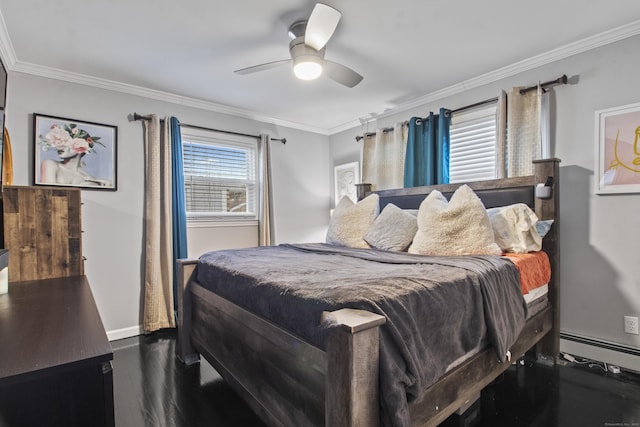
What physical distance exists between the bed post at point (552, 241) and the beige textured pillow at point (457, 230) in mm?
535

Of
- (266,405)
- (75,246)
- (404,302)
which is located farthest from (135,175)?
(404,302)

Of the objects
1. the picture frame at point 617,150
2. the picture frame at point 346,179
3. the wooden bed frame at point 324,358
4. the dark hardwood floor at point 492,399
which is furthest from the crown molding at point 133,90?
the picture frame at point 617,150

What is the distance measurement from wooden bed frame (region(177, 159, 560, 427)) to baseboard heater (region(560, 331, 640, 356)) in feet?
0.66

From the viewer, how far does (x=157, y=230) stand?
326 cm

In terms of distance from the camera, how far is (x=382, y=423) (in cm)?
112

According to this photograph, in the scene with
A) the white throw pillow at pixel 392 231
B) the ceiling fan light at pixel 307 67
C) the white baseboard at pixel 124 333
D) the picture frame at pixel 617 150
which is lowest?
the white baseboard at pixel 124 333

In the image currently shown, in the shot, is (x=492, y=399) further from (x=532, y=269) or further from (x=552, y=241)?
(x=552, y=241)

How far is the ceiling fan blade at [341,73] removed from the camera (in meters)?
2.35

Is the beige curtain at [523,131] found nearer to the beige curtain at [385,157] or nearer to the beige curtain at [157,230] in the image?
the beige curtain at [385,157]

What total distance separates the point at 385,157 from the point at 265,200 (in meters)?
1.59

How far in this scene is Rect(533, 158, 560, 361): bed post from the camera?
2467 mm

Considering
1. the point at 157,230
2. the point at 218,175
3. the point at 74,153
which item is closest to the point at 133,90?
the point at 74,153

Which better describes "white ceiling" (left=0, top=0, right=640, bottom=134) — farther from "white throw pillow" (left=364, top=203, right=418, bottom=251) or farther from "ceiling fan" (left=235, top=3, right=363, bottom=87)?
"white throw pillow" (left=364, top=203, right=418, bottom=251)

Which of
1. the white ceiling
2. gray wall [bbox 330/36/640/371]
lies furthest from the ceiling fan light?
gray wall [bbox 330/36/640/371]
